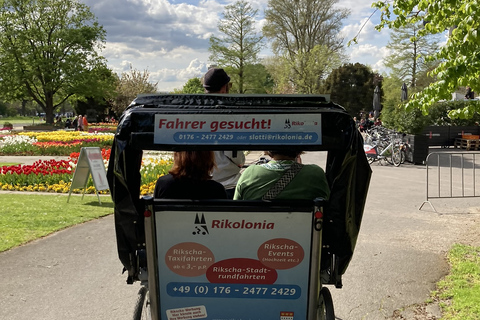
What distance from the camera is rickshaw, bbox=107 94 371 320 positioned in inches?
114

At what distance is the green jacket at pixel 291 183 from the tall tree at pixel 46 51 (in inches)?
1874

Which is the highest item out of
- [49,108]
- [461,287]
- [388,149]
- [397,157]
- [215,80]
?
[49,108]

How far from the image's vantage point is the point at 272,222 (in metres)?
2.89

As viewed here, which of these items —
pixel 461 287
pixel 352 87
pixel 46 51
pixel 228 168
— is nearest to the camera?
pixel 228 168

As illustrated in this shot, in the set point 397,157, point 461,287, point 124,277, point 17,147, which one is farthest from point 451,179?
point 17,147

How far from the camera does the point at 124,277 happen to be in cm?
549

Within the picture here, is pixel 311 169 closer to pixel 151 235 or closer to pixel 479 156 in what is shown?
pixel 151 235

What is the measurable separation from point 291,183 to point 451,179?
8286 mm

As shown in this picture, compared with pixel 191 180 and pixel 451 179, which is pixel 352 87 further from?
pixel 191 180

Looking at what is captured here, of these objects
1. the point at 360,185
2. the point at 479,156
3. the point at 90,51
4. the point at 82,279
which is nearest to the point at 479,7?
the point at 360,185

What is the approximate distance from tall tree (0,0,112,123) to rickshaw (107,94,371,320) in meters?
47.7

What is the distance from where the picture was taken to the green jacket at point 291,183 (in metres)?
3.24

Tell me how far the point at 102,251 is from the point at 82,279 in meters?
1.13

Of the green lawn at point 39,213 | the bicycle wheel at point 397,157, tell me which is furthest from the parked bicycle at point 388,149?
the green lawn at point 39,213
